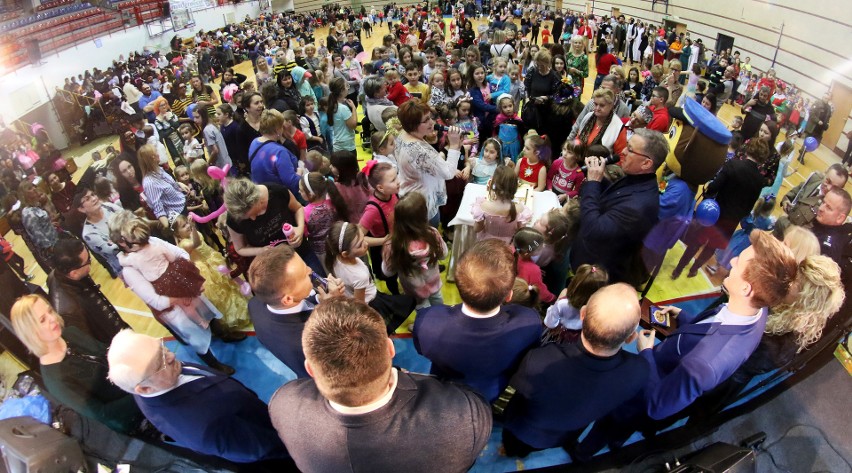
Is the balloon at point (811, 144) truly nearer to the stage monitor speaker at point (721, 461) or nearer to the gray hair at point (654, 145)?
the gray hair at point (654, 145)

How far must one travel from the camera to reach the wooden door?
387cm

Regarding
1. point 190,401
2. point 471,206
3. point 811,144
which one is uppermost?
point 190,401

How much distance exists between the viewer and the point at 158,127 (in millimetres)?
5637

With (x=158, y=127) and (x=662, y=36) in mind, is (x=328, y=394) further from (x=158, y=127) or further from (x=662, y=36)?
(x=662, y=36)

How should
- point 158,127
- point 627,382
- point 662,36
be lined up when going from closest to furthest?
point 627,382, point 158,127, point 662,36

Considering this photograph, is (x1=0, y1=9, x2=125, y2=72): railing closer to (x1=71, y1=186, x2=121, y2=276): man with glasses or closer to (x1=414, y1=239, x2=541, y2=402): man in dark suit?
(x1=71, y1=186, x2=121, y2=276): man with glasses

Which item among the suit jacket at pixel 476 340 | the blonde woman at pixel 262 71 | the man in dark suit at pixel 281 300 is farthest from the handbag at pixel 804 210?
the blonde woman at pixel 262 71

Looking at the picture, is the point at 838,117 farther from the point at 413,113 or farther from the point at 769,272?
the point at 413,113

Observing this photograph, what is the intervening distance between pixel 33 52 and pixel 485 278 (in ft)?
47.2

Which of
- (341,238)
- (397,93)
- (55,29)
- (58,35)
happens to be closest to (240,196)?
(341,238)

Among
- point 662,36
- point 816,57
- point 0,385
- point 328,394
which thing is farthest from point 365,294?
point 662,36

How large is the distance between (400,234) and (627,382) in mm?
1600

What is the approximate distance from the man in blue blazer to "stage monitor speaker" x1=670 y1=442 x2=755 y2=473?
0.89 ft

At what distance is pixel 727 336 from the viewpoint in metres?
1.95
